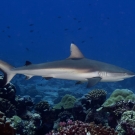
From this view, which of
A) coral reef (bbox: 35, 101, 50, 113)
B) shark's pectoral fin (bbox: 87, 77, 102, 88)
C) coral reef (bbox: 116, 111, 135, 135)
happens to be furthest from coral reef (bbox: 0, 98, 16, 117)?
coral reef (bbox: 116, 111, 135, 135)

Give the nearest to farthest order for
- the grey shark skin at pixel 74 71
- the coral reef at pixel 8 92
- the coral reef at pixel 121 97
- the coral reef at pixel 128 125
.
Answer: the coral reef at pixel 128 125 → the grey shark skin at pixel 74 71 → the coral reef at pixel 121 97 → the coral reef at pixel 8 92

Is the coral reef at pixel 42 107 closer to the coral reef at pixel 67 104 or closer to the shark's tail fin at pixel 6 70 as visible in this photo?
the coral reef at pixel 67 104

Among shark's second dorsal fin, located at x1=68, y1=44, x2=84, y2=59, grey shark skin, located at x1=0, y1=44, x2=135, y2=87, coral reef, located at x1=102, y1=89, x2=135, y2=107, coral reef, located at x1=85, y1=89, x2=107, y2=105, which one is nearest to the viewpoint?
grey shark skin, located at x1=0, y1=44, x2=135, y2=87

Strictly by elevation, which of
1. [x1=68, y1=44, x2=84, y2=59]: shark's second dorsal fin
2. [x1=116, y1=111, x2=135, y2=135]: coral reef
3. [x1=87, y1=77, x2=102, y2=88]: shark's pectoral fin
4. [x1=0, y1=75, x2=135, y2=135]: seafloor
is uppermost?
[x1=68, y1=44, x2=84, y2=59]: shark's second dorsal fin

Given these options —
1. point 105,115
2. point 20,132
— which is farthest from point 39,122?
point 105,115

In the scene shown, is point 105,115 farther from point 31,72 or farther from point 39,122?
point 31,72

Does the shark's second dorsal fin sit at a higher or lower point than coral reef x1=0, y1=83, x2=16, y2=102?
higher

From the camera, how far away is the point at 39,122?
9.66m

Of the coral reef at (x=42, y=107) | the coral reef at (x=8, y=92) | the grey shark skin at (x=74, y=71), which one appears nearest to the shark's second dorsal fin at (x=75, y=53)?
the grey shark skin at (x=74, y=71)

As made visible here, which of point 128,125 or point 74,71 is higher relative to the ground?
point 74,71

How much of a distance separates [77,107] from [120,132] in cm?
360

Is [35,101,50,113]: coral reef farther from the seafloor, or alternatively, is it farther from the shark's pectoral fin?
the shark's pectoral fin

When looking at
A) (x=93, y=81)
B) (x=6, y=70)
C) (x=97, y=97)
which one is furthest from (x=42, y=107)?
(x=93, y=81)

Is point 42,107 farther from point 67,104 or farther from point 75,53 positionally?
point 75,53
